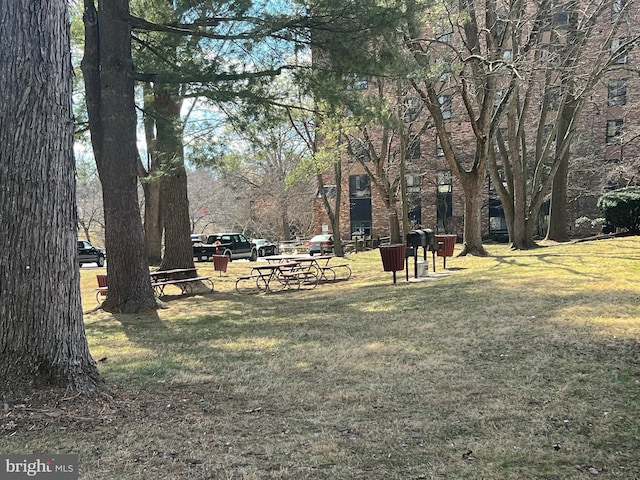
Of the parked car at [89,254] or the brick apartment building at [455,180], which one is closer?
the brick apartment building at [455,180]

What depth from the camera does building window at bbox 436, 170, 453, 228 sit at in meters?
39.7

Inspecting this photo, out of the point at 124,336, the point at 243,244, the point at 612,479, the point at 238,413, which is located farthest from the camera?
the point at 243,244

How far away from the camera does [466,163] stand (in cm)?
3741

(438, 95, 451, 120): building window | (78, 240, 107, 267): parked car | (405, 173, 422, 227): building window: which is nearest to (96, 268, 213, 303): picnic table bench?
(438, 95, 451, 120): building window

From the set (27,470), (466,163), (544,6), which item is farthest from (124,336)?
(466,163)

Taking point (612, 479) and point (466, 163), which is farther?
point (466, 163)

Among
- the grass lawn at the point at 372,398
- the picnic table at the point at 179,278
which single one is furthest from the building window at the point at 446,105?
the grass lawn at the point at 372,398

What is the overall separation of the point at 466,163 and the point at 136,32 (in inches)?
1164

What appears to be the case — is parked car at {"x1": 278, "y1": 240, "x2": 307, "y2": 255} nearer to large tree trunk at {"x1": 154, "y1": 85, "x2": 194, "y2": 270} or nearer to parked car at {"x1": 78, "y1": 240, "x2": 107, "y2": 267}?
parked car at {"x1": 78, "y1": 240, "x2": 107, "y2": 267}

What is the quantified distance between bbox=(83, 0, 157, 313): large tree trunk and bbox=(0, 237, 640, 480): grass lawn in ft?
5.72

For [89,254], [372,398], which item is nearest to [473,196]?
[372,398]

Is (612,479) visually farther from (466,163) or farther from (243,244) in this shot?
(466,163)

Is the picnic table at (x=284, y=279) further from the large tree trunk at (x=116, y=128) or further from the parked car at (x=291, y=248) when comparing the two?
the parked car at (x=291, y=248)

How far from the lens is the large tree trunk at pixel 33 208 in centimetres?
407
